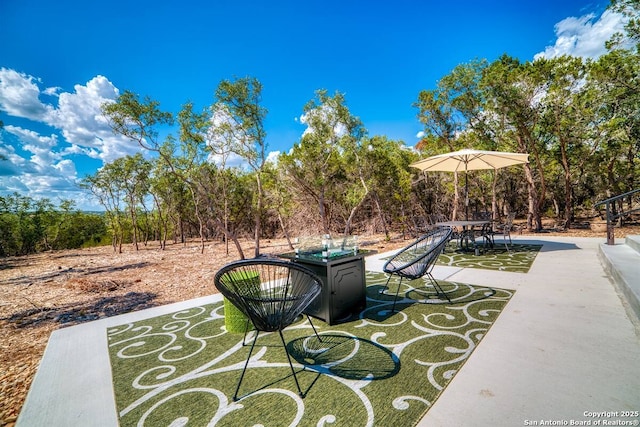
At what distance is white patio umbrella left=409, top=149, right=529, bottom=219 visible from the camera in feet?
18.6

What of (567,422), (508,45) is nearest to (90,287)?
(567,422)

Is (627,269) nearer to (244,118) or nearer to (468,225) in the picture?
(468,225)

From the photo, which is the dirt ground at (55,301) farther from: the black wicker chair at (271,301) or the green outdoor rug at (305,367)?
the black wicker chair at (271,301)

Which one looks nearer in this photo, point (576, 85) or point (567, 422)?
point (567, 422)

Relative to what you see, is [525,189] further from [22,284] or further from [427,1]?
[22,284]

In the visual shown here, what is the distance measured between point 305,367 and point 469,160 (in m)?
6.18

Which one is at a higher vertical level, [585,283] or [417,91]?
[417,91]

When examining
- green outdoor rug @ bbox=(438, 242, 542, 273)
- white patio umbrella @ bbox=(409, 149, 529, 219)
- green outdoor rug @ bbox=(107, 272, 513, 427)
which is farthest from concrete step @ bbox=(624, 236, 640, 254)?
green outdoor rug @ bbox=(107, 272, 513, 427)

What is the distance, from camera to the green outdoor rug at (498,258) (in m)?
4.40

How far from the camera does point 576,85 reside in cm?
779

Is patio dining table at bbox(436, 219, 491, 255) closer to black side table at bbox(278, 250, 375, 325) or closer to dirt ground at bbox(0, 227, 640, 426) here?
black side table at bbox(278, 250, 375, 325)

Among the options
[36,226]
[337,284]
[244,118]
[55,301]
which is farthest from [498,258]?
[36,226]

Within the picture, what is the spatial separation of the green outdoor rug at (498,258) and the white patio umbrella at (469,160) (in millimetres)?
2024

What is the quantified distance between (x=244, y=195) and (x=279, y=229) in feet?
10.6
